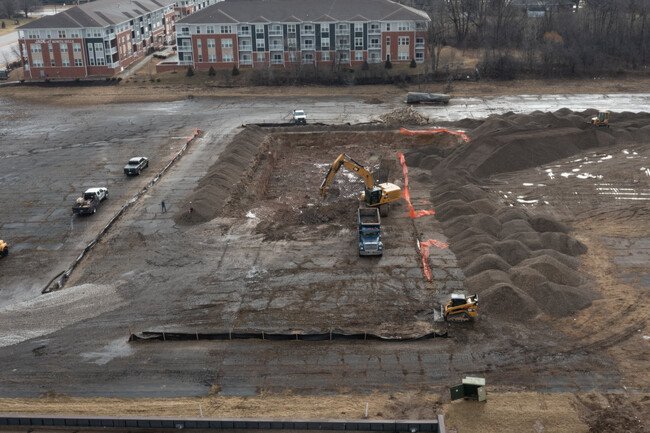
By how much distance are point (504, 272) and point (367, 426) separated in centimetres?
1473

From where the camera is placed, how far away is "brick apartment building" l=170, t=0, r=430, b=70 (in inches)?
3440

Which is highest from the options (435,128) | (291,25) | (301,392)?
(291,25)

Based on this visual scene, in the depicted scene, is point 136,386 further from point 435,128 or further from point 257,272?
point 435,128

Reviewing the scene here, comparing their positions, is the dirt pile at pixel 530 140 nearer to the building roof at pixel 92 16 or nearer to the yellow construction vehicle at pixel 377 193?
the yellow construction vehicle at pixel 377 193

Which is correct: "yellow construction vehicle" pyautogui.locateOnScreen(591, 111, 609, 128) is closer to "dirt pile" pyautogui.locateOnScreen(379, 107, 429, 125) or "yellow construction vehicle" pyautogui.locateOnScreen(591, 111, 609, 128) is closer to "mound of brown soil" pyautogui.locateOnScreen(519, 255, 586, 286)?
"dirt pile" pyautogui.locateOnScreen(379, 107, 429, 125)

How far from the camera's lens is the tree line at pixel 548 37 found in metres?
83.6

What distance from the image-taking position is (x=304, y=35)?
88188 mm

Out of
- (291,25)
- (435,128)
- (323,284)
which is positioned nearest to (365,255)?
(323,284)

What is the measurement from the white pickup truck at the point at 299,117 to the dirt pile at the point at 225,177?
4.52m

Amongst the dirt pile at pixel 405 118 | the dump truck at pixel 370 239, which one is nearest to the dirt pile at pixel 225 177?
the dump truck at pixel 370 239

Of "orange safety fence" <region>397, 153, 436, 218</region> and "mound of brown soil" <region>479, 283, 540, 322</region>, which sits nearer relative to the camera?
"mound of brown soil" <region>479, 283, 540, 322</region>

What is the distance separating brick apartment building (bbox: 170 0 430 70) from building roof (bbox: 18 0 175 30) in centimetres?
1160

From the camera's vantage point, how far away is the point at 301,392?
2523 centimetres

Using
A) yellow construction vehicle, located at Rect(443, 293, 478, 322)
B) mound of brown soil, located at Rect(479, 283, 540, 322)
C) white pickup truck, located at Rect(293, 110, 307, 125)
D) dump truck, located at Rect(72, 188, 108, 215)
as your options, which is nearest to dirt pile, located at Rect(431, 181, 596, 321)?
mound of brown soil, located at Rect(479, 283, 540, 322)
